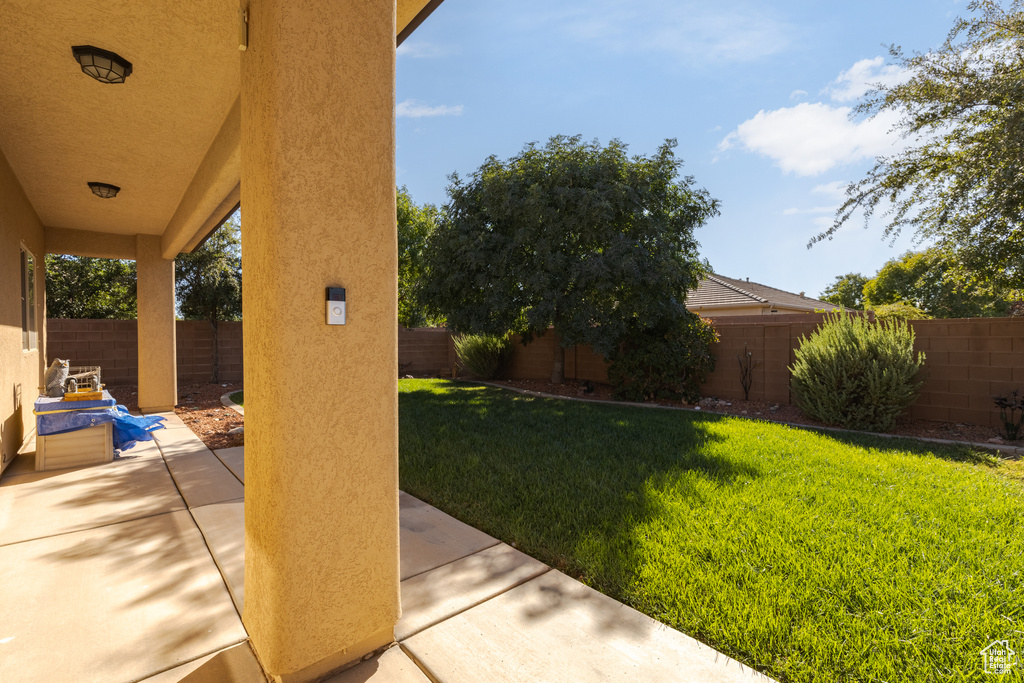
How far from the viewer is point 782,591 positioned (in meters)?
2.47

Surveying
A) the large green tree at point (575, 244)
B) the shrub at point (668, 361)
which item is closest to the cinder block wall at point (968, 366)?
the shrub at point (668, 361)

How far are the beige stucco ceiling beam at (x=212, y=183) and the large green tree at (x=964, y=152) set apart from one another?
29.0 ft

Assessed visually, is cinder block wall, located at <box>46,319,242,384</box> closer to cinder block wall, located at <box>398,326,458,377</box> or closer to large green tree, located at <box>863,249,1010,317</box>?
cinder block wall, located at <box>398,326,458,377</box>

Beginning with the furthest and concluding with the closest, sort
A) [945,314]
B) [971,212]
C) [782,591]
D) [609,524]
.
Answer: [945,314], [971,212], [609,524], [782,591]

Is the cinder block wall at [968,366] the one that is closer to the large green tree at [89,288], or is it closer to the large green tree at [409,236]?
the large green tree at [409,236]

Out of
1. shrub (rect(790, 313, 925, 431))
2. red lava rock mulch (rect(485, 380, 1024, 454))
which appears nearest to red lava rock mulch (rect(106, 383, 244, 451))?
red lava rock mulch (rect(485, 380, 1024, 454))

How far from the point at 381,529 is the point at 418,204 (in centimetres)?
2148

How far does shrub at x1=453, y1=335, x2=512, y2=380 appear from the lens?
13445 millimetres

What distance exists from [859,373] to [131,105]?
8817 mm

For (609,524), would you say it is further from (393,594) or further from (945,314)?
(945,314)

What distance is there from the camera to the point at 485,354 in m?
13.5

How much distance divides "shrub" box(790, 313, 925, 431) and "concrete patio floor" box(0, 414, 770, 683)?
20.1 ft

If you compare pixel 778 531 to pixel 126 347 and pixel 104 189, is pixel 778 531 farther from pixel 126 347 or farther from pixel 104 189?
pixel 126 347

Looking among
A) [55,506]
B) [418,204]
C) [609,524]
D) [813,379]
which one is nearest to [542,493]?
[609,524]
